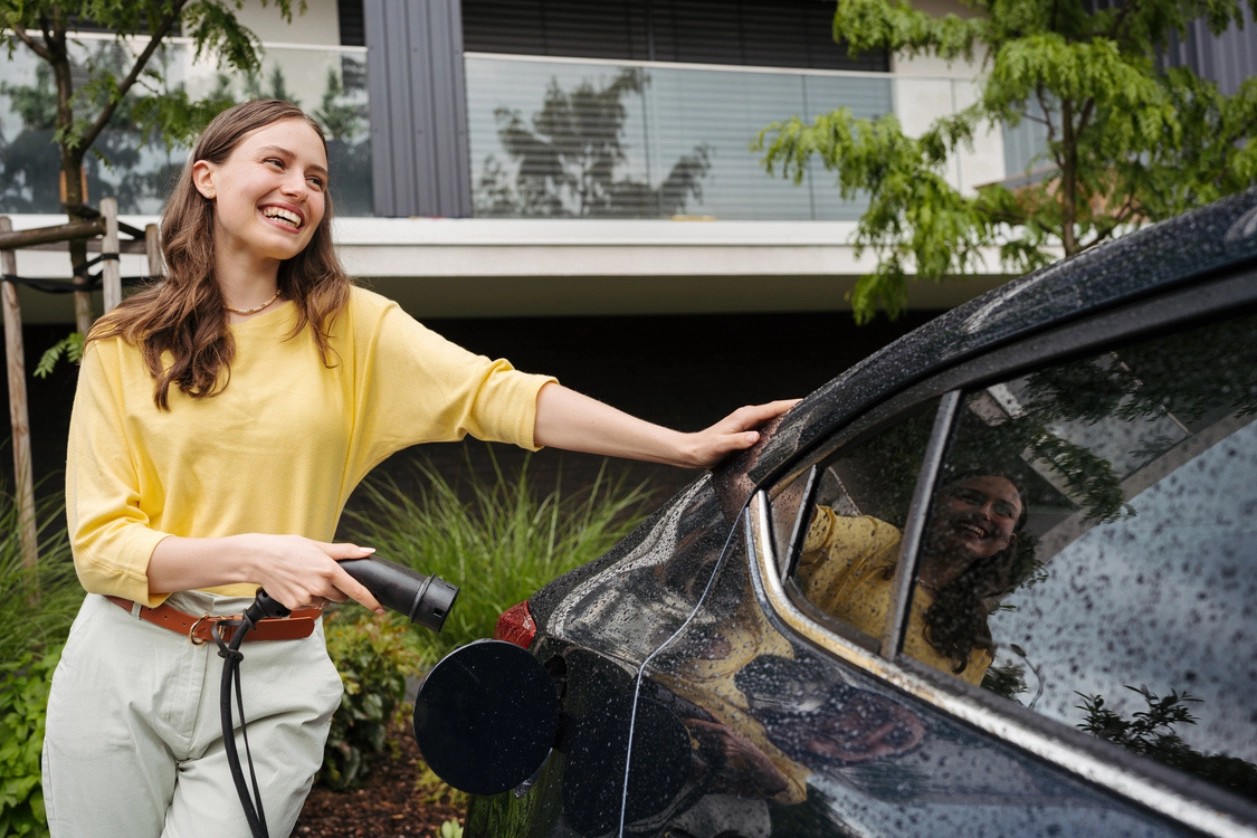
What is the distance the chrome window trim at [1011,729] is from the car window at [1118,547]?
37mm

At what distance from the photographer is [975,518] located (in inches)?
48.1

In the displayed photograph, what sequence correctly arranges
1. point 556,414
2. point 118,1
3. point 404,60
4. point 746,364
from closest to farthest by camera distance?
point 556,414 < point 118,1 < point 404,60 < point 746,364

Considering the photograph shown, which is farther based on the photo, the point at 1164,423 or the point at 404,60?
the point at 404,60

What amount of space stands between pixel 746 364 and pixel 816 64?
3.16 m

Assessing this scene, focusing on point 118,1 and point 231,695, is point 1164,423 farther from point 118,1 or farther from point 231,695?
point 118,1

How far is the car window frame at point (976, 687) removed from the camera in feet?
2.94

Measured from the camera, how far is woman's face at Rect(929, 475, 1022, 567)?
119 cm

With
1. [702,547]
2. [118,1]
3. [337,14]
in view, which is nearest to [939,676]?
[702,547]

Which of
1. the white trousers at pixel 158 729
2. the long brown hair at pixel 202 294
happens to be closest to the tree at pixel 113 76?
the long brown hair at pixel 202 294

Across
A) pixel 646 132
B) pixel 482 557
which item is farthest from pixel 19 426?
→ pixel 646 132

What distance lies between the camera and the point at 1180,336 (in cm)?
103

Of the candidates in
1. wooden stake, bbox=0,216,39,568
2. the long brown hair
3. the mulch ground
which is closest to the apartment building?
wooden stake, bbox=0,216,39,568

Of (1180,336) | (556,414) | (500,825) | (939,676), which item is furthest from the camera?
(556,414)

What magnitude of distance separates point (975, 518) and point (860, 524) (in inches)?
7.3
